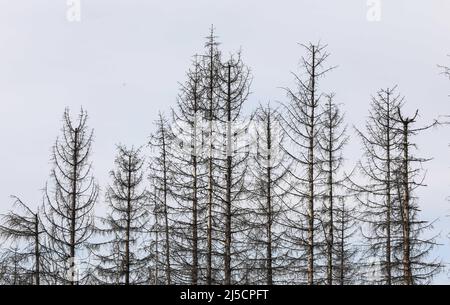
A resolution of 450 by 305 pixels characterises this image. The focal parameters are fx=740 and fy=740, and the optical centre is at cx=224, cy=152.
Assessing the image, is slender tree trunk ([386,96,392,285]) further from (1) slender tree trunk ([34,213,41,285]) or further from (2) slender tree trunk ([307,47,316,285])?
(1) slender tree trunk ([34,213,41,285])

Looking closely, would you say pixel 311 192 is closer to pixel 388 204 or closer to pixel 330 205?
pixel 330 205

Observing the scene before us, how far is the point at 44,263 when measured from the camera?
2800cm

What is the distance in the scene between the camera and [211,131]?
90.0ft

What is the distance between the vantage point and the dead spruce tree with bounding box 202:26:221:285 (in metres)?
26.6

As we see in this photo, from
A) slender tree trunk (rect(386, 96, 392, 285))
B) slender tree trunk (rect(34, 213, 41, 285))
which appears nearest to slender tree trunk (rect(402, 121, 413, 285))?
slender tree trunk (rect(386, 96, 392, 285))

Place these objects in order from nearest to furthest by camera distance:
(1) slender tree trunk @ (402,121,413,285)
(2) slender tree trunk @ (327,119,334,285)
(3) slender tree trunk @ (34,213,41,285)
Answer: (1) slender tree trunk @ (402,121,413,285) → (2) slender tree trunk @ (327,119,334,285) → (3) slender tree trunk @ (34,213,41,285)

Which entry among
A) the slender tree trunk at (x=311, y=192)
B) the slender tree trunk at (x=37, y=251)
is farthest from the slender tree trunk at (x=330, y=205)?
the slender tree trunk at (x=37, y=251)

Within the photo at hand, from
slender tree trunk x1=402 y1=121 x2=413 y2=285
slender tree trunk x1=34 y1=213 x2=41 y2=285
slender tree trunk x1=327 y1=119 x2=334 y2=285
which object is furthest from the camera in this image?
slender tree trunk x1=34 y1=213 x2=41 y2=285

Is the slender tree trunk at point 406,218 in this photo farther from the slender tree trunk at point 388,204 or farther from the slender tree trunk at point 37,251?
the slender tree trunk at point 37,251

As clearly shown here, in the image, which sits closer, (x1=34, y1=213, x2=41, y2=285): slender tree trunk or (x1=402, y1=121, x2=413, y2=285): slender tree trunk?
(x1=402, y1=121, x2=413, y2=285): slender tree trunk

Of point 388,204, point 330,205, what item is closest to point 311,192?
point 330,205

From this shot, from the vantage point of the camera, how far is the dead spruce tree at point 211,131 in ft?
87.2

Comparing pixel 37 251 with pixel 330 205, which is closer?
pixel 330 205
